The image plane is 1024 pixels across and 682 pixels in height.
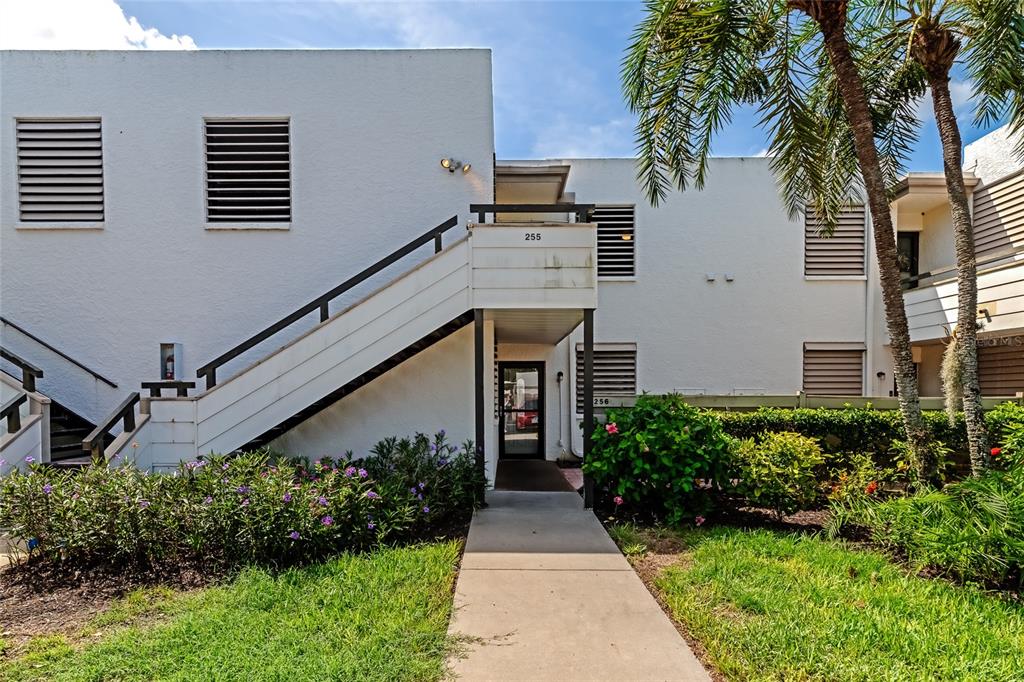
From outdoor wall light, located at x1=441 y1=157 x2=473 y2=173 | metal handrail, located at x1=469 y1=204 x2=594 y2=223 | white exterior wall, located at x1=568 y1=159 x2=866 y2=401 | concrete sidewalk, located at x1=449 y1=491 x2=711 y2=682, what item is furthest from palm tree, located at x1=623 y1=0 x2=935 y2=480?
concrete sidewalk, located at x1=449 y1=491 x2=711 y2=682

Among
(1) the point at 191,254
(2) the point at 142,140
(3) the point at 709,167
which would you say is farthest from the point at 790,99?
(2) the point at 142,140

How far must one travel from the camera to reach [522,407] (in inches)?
457

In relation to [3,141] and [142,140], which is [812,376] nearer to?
[142,140]

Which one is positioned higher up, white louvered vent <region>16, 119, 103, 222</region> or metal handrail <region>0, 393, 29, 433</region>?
white louvered vent <region>16, 119, 103, 222</region>

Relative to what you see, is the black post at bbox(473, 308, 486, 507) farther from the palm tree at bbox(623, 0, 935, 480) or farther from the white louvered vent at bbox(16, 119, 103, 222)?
the white louvered vent at bbox(16, 119, 103, 222)

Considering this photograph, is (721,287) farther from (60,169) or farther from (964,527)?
(60,169)

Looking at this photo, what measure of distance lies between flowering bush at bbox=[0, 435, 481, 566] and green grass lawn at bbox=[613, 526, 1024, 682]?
9.52ft

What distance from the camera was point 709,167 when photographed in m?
11.5

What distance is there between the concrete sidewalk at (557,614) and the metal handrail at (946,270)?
7.77m

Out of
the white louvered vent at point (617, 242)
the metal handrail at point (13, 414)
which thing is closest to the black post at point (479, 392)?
the white louvered vent at point (617, 242)

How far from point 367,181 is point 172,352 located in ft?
13.1

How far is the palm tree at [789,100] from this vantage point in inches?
236

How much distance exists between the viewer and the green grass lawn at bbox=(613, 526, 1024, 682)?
3229 mm

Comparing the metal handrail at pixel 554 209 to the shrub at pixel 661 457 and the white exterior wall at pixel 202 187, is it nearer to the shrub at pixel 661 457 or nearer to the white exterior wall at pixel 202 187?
the white exterior wall at pixel 202 187
